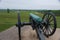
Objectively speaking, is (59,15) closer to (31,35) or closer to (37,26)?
(31,35)

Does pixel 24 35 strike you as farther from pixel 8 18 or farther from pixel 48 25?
pixel 8 18

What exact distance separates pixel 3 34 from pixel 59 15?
791 millimetres

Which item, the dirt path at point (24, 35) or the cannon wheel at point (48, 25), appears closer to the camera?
the cannon wheel at point (48, 25)

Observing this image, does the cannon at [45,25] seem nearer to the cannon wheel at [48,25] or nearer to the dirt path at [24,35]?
the cannon wheel at [48,25]

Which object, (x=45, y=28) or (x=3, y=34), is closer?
(x=45, y=28)

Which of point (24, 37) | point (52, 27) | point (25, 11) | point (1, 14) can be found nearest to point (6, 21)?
point (1, 14)

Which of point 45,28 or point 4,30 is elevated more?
point 45,28

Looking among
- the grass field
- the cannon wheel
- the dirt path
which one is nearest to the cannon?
the cannon wheel

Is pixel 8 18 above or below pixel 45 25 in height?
below

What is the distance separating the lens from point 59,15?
2639 millimetres

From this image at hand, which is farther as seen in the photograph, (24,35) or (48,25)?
(24,35)

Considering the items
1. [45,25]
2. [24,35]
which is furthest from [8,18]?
[45,25]

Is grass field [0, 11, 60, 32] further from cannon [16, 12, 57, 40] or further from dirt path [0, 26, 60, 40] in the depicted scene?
cannon [16, 12, 57, 40]

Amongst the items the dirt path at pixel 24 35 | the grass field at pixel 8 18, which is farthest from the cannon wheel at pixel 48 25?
the grass field at pixel 8 18
